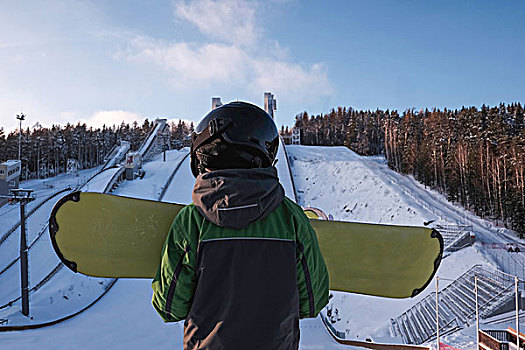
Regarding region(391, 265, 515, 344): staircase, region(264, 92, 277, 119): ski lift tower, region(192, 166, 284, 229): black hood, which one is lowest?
region(391, 265, 515, 344): staircase

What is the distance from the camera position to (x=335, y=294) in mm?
13555

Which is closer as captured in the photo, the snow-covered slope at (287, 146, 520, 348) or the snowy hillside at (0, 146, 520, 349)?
the snowy hillside at (0, 146, 520, 349)

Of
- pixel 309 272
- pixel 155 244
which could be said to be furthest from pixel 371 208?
pixel 309 272

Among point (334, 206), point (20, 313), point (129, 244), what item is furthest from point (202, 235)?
point (334, 206)

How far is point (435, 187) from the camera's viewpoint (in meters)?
29.5

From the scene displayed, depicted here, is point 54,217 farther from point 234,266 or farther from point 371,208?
point 371,208

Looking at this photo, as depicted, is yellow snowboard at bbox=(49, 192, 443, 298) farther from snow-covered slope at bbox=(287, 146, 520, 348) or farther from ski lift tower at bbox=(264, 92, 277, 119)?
ski lift tower at bbox=(264, 92, 277, 119)

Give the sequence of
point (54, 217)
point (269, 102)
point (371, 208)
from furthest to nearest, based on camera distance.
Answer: point (269, 102) < point (371, 208) < point (54, 217)

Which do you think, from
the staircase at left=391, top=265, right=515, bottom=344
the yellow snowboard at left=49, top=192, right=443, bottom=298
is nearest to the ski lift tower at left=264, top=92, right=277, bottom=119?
the staircase at left=391, top=265, right=515, bottom=344

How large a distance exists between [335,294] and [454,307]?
169 inches

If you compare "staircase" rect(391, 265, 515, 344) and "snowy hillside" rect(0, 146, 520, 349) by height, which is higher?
"snowy hillside" rect(0, 146, 520, 349)

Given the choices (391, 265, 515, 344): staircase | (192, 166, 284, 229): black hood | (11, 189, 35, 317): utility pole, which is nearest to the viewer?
(192, 166, 284, 229): black hood

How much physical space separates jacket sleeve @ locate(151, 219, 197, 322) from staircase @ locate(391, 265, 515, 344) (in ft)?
35.4

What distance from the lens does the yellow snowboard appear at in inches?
64.1
